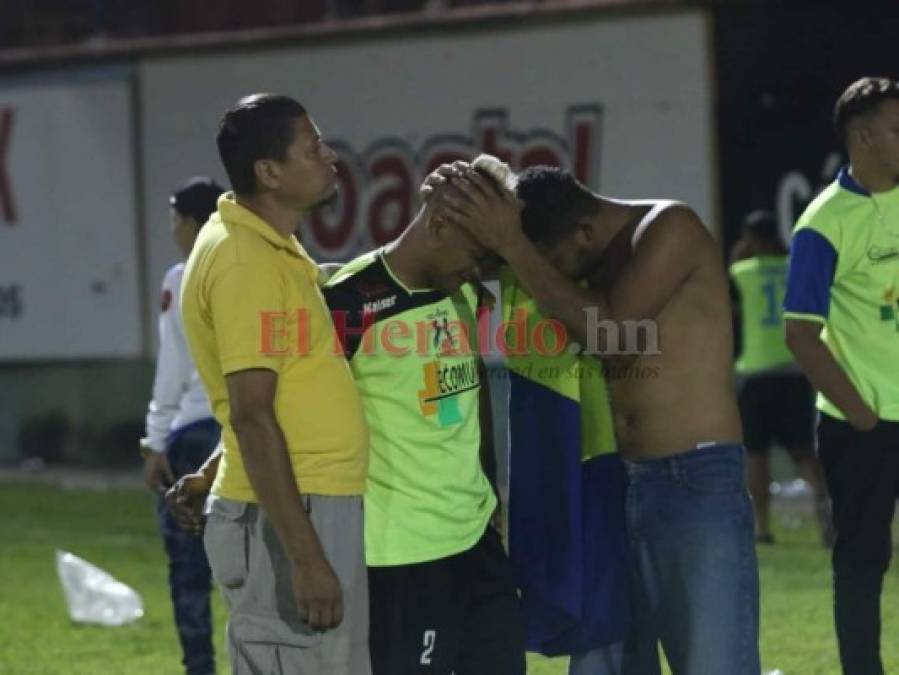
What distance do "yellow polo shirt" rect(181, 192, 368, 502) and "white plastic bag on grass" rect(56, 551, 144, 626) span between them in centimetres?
519

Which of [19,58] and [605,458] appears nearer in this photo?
[605,458]

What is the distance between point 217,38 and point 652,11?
14.3ft

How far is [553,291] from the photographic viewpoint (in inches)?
215

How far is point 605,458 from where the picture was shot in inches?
237

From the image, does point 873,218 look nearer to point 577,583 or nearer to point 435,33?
point 577,583

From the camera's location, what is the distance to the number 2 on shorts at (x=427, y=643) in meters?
5.65

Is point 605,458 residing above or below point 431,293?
below

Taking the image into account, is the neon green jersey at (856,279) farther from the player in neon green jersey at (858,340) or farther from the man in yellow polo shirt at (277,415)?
the man in yellow polo shirt at (277,415)

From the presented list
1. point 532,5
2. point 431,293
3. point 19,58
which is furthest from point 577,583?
point 19,58

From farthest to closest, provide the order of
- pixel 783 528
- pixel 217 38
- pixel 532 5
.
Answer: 1. pixel 217 38
2. pixel 532 5
3. pixel 783 528

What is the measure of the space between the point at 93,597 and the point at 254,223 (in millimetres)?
5594

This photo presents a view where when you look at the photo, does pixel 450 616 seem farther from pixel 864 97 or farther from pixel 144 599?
pixel 144 599

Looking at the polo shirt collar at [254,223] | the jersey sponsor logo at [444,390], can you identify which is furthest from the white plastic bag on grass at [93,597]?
the polo shirt collar at [254,223]

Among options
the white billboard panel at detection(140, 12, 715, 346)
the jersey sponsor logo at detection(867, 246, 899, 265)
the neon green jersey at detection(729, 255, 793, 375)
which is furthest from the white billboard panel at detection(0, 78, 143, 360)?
the jersey sponsor logo at detection(867, 246, 899, 265)
